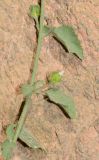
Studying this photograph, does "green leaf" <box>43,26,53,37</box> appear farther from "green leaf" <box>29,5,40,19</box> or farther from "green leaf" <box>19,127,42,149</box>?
"green leaf" <box>19,127,42,149</box>

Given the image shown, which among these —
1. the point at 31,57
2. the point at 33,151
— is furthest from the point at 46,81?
the point at 33,151

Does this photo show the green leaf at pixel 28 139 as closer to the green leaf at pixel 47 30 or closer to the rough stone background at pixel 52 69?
the rough stone background at pixel 52 69

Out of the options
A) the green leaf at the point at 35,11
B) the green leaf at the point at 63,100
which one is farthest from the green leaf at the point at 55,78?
the green leaf at the point at 35,11

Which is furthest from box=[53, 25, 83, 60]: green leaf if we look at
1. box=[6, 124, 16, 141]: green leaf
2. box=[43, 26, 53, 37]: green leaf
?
box=[6, 124, 16, 141]: green leaf

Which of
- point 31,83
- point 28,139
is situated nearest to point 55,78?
point 31,83

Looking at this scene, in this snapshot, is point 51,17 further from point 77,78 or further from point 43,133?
point 43,133

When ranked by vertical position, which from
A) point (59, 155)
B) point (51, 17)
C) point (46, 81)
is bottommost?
point (59, 155)

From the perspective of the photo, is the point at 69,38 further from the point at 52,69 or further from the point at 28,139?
the point at 28,139
